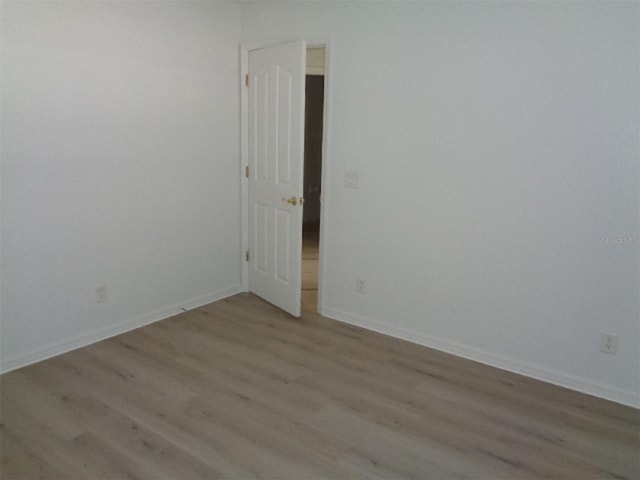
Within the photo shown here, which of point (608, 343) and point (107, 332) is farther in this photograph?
point (107, 332)

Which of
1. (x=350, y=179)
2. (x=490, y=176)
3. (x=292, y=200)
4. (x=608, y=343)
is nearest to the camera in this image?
(x=608, y=343)

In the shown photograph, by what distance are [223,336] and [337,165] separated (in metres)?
1.48

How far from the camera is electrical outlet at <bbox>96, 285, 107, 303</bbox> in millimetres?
3336

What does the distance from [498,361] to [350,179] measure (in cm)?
158

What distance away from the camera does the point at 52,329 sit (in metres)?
3.12

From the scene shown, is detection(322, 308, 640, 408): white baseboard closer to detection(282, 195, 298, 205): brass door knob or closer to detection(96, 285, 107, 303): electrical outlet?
detection(282, 195, 298, 205): brass door knob

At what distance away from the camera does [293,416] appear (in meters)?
2.54

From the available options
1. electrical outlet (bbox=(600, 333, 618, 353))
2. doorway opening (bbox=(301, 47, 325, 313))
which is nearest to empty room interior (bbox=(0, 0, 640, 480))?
electrical outlet (bbox=(600, 333, 618, 353))

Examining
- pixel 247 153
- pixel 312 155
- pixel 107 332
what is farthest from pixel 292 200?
pixel 312 155

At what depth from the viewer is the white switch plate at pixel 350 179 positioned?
3561mm

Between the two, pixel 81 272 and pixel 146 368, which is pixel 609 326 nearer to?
pixel 146 368

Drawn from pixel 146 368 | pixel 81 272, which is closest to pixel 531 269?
pixel 146 368

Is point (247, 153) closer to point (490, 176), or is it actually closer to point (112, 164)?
point (112, 164)

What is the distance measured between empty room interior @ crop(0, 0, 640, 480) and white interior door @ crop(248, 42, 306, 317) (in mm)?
27
